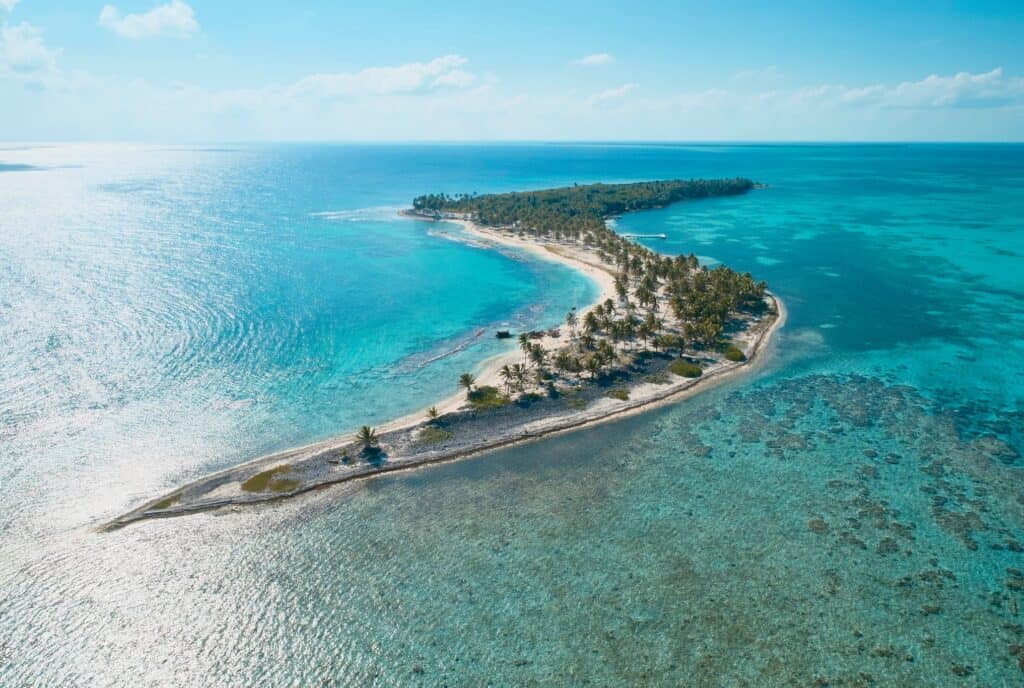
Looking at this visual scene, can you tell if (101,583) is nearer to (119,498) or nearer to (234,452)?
(119,498)

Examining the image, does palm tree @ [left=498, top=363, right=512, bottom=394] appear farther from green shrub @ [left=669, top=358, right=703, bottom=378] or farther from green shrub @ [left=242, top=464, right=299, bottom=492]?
green shrub @ [left=242, top=464, right=299, bottom=492]

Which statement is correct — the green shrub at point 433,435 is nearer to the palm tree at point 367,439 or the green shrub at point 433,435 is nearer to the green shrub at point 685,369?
the palm tree at point 367,439

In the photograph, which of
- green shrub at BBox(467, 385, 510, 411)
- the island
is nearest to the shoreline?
the island

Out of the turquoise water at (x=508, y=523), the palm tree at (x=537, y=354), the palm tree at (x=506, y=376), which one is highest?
the palm tree at (x=537, y=354)

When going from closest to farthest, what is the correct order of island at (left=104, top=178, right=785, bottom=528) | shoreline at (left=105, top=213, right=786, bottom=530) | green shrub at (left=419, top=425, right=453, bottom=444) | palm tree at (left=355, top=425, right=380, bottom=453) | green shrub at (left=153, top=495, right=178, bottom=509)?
green shrub at (left=153, top=495, right=178, bottom=509) → shoreline at (left=105, top=213, right=786, bottom=530) → island at (left=104, top=178, right=785, bottom=528) → palm tree at (left=355, top=425, right=380, bottom=453) → green shrub at (left=419, top=425, right=453, bottom=444)

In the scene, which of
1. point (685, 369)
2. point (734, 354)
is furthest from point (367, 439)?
point (734, 354)

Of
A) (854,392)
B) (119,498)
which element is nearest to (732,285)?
(854,392)

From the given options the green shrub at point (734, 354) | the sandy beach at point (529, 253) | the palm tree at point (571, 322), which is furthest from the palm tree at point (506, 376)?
the green shrub at point (734, 354)
